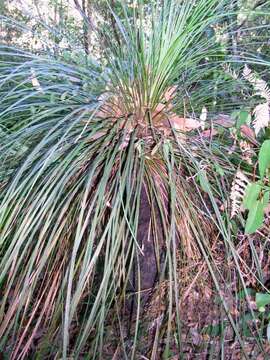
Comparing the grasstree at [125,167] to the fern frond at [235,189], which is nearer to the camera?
the fern frond at [235,189]

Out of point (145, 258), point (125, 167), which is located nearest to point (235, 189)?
point (125, 167)

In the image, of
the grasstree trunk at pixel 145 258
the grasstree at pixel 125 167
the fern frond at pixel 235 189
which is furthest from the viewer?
the grasstree trunk at pixel 145 258

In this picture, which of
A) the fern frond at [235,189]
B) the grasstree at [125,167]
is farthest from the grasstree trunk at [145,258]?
the fern frond at [235,189]

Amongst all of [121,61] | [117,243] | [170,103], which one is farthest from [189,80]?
[117,243]

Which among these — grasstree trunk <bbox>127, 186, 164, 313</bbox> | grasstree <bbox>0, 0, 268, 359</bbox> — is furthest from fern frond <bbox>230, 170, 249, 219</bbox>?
grasstree trunk <bbox>127, 186, 164, 313</bbox>

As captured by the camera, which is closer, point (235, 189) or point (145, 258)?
point (235, 189)

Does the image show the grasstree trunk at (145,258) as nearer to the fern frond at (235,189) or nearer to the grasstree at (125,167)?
the grasstree at (125,167)

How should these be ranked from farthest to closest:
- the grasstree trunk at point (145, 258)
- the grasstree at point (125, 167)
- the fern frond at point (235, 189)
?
1. the grasstree trunk at point (145, 258)
2. the grasstree at point (125, 167)
3. the fern frond at point (235, 189)

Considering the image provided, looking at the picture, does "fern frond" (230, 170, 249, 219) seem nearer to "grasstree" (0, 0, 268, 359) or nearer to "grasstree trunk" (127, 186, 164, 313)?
"grasstree" (0, 0, 268, 359)

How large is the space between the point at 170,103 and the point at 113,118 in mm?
179

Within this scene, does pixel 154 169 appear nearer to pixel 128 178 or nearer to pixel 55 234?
pixel 128 178

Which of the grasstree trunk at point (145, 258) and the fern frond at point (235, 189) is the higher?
the fern frond at point (235, 189)

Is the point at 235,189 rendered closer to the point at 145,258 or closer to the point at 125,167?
the point at 125,167

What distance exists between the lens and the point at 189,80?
1.23 metres
